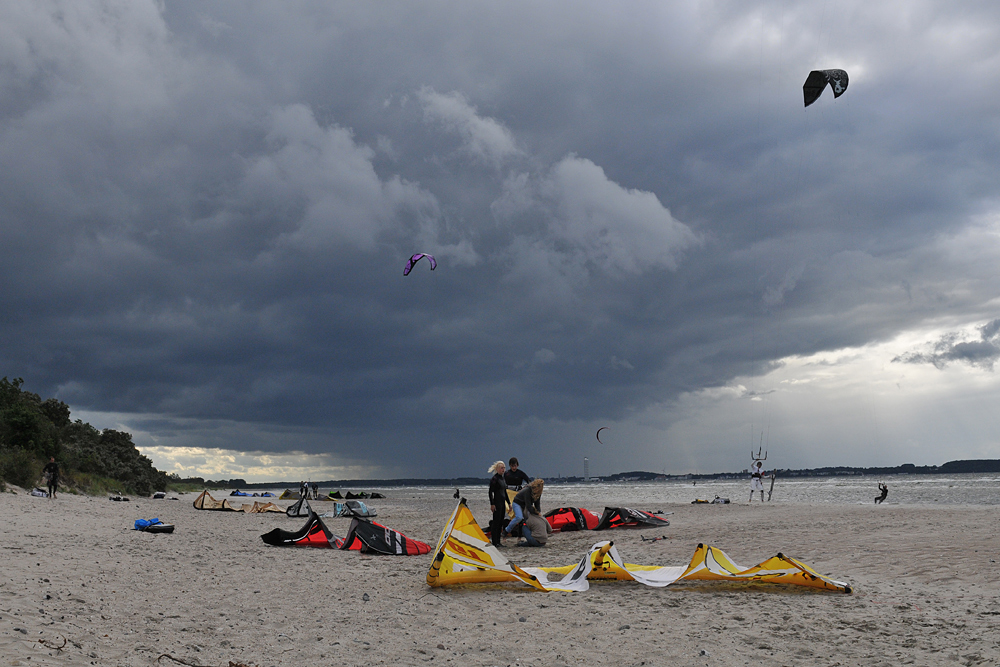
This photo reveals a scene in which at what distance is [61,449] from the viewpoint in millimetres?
30453

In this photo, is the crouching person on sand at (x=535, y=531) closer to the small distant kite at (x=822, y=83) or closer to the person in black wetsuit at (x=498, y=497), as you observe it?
the person in black wetsuit at (x=498, y=497)

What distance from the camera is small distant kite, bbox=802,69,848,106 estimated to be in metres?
13.1

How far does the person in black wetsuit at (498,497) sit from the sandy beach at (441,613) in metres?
1.36

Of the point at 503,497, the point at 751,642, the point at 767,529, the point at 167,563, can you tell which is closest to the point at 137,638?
the point at 167,563

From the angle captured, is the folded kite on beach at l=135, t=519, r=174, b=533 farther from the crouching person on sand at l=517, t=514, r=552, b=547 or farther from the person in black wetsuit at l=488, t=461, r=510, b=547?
the crouching person on sand at l=517, t=514, r=552, b=547

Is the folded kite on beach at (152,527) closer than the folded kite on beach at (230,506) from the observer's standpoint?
Yes

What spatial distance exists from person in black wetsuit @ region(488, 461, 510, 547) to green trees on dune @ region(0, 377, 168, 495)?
61.4ft

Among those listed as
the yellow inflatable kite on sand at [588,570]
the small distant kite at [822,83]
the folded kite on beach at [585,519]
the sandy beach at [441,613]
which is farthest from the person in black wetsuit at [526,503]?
the small distant kite at [822,83]

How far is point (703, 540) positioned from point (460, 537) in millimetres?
6429

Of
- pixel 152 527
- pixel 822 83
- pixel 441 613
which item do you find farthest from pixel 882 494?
pixel 152 527

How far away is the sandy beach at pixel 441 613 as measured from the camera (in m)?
4.90

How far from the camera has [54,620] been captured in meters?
4.84

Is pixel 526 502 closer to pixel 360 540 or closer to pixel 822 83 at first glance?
pixel 360 540

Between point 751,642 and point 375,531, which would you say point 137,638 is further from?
point 375,531
